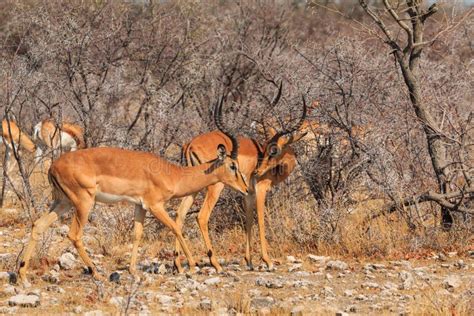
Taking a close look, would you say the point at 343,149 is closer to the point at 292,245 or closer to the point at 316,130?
the point at 316,130

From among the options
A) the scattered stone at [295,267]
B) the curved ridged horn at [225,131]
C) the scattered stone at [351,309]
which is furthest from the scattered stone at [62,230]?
the scattered stone at [351,309]

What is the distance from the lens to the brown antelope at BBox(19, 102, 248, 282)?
7.66 meters

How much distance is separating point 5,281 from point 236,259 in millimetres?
2604

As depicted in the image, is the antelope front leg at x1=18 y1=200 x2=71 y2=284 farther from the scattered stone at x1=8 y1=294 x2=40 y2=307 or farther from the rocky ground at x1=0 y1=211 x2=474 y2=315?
the scattered stone at x1=8 y1=294 x2=40 y2=307

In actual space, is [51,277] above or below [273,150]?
below

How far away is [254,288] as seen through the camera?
7297mm

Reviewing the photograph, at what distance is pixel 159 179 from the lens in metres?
8.16

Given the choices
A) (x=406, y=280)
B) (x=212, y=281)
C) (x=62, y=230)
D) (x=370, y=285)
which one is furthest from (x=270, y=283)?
(x=62, y=230)

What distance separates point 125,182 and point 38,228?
3.13 feet

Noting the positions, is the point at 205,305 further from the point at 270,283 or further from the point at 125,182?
the point at 125,182

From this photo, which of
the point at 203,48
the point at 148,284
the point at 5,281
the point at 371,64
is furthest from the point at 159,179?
the point at 203,48

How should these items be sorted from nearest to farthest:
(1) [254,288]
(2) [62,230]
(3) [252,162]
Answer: (1) [254,288] < (3) [252,162] < (2) [62,230]

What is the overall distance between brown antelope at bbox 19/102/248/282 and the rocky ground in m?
0.39

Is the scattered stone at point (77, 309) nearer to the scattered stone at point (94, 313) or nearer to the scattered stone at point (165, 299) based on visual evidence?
the scattered stone at point (94, 313)
